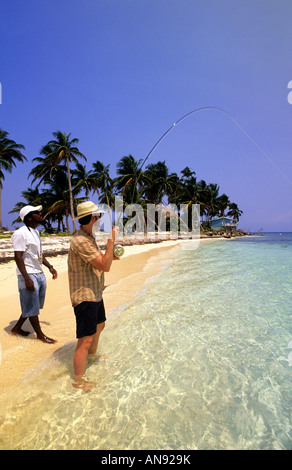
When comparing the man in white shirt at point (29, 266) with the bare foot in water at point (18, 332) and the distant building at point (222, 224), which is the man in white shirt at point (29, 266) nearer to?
the bare foot in water at point (18, 332)

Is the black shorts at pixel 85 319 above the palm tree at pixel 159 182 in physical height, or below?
below

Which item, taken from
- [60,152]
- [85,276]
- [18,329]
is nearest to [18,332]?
[18,329]

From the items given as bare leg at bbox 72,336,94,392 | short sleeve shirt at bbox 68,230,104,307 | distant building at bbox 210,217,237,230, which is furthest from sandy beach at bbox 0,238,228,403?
distant building at bbox 210,217,237,230

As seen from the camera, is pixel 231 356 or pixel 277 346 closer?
pixel 231 356

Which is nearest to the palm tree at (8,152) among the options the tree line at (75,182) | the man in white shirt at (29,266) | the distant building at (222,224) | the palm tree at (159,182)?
the tree line at (75,182)

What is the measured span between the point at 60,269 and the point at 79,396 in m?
7.34

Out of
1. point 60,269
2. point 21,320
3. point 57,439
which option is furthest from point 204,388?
point 60,269

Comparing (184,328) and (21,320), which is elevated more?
(21,320)

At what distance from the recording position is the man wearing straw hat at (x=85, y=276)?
211cm

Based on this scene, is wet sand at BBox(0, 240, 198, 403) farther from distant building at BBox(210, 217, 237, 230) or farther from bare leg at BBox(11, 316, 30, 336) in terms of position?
distant building at BBox(210, 217, 237, 230)

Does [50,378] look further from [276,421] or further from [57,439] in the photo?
[276,421]

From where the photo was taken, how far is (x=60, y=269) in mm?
8977

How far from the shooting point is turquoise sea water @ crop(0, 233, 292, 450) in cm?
178
